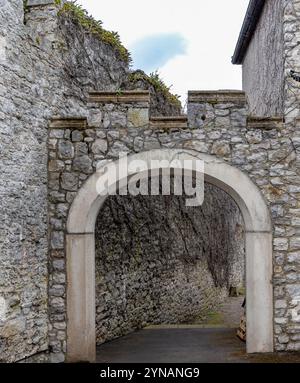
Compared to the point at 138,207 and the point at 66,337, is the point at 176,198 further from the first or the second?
the point at 66,337

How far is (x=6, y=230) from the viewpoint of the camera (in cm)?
507

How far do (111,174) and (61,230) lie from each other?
2.89ft

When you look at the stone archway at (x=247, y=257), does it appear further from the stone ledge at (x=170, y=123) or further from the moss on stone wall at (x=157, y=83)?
the moss on stone wall at (x=157, y=83)

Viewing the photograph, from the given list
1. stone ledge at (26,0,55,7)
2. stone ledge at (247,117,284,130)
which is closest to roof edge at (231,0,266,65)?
stone ledge at (247,117,284,130)

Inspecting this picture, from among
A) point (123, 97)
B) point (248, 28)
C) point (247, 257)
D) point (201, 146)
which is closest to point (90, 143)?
point (123, 97)

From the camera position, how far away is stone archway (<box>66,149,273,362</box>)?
602 cm

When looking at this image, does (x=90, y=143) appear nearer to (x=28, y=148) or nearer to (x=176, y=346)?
(x=28, y=148)

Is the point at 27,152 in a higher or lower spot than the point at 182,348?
higher

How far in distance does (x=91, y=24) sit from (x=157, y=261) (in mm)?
4230

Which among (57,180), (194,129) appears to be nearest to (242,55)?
(194,129)

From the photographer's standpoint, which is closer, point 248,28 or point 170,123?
point 170,123

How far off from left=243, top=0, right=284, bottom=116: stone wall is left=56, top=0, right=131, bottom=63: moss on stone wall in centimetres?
224

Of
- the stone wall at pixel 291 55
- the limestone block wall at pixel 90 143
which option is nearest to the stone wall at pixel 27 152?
the limestone block wall at pixel 90 143

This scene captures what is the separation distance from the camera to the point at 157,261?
9.31m
